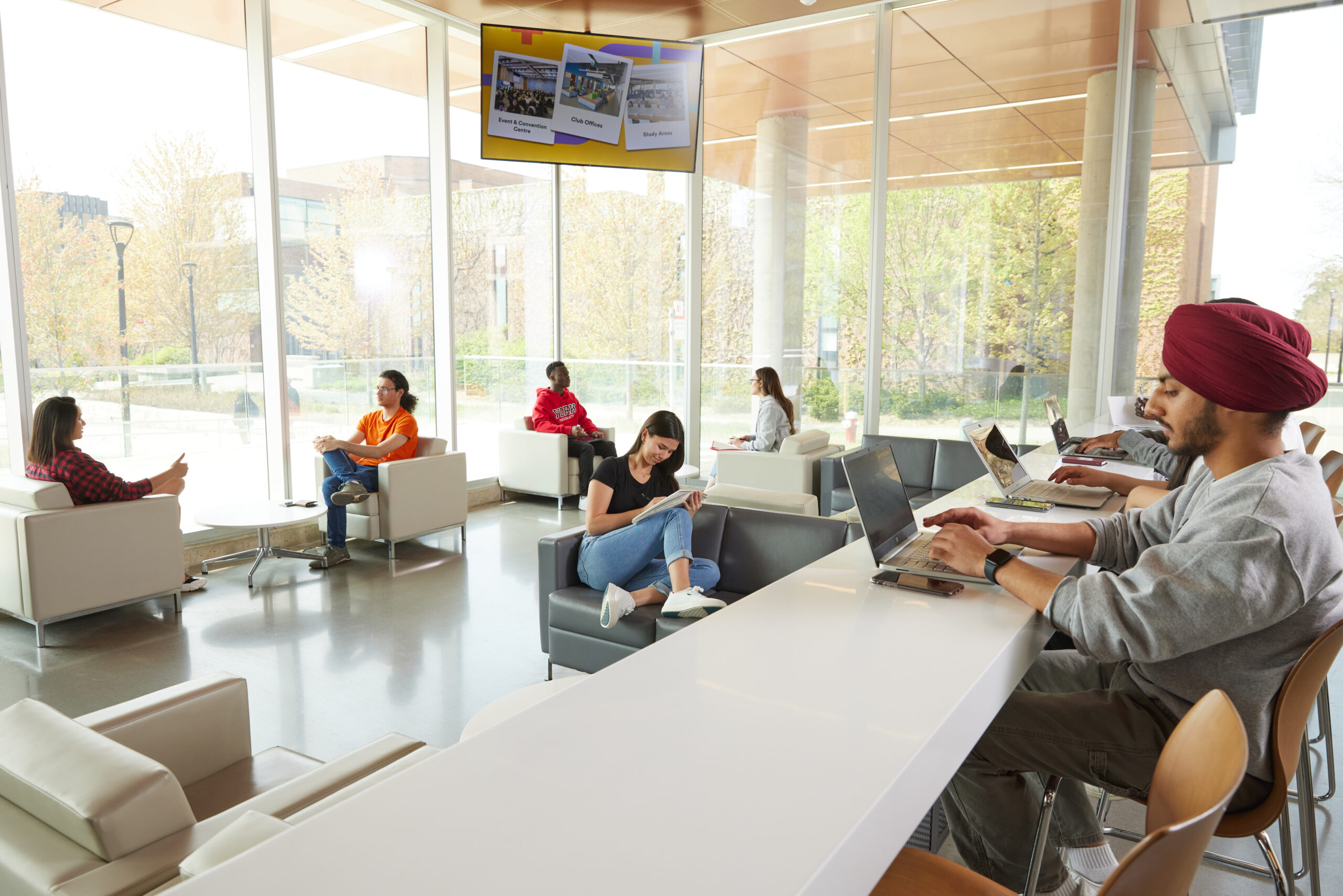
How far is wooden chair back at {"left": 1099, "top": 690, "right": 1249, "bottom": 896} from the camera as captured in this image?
93 cm

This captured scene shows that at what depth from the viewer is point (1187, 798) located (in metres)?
1.17

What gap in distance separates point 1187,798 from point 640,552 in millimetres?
2549

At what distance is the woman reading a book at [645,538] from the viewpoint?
331 centimetres

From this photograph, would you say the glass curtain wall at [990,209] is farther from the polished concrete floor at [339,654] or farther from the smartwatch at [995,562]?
the smartwatch at [995,562]

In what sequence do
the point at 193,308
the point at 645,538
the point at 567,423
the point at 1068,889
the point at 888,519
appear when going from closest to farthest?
the point at 1068,889
the point at 888,519
the point at 645,538
the point at 193,308
the point at 567,423

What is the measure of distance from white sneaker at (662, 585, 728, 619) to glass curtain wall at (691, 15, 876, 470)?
15.9ft

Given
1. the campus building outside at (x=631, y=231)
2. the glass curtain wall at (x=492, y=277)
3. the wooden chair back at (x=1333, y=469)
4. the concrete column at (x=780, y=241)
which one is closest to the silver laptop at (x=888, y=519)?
the wooden chair back at (x=1333, y=469)

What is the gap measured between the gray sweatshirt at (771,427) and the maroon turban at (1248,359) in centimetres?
508

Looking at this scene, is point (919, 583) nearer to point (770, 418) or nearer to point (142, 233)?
point (770, 418)

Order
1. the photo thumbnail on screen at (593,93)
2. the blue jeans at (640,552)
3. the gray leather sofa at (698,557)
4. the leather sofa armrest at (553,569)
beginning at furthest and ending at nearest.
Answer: the photo thumbnail on screen at (593,93)
the leather sofa armrest at (553,569)
the blue jeans at (640,552)
the gray leather sofa at (698,557)

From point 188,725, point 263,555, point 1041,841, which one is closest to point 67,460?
point 263,555

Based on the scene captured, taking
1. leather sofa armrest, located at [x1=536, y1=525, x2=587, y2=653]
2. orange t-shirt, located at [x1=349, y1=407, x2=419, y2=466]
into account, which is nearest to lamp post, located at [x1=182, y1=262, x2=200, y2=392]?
orange t-shirt, located at [x1=349, y1=407, x2=419, y2=466]

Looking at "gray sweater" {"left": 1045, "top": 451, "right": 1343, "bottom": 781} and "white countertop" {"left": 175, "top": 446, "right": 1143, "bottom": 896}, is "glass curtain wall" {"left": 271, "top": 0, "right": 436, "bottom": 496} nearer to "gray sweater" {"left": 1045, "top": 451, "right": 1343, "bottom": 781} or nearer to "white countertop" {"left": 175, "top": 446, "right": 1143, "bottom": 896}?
"white countertop" {"left": 175, "top": 446, "right": 1143, "bottom": 896}

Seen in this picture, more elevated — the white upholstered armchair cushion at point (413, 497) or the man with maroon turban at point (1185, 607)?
the man with maroon turban at point (1185, 607)
